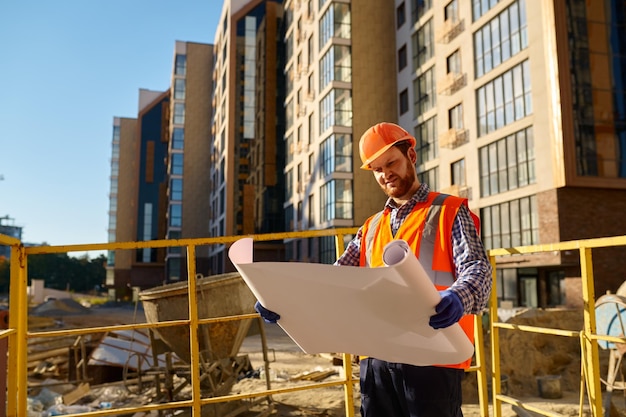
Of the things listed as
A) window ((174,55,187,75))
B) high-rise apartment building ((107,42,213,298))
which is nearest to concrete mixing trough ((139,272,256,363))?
high-rise apartment building ((107,42,213,298))

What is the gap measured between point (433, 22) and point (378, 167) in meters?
29.6

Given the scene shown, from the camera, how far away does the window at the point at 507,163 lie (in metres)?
23.1

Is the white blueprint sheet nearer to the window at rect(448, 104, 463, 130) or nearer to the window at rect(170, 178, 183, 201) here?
the window at rect(448, 104, 463, 130)

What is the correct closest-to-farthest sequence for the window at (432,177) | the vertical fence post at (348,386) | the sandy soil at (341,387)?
the vertical fence post at (348,386) < the sandy soil at (341,387) < the window at (432,177)

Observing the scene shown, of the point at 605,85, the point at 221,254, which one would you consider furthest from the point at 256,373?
the point at 221,254

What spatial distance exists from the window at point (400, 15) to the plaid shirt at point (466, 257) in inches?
1312

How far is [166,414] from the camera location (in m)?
8.16

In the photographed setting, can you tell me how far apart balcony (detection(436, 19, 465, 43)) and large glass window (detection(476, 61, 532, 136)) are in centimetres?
357

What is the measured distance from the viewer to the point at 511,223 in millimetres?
23922

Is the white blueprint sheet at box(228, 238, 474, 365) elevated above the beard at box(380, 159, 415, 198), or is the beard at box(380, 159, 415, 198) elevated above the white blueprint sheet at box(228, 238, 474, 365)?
the beard at box(380, 159, 415, 198)

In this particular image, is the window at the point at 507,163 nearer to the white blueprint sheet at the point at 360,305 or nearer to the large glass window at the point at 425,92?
the large glass window at the point at 425,92

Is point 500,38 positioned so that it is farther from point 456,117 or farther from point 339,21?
point 339,21

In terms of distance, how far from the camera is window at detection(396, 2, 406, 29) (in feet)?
111

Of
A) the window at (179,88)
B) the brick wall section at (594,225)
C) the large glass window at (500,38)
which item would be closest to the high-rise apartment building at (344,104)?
the large glass window at (500,38)
